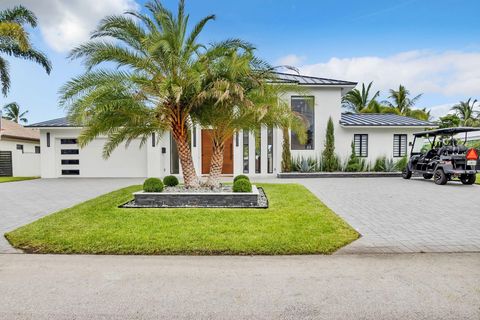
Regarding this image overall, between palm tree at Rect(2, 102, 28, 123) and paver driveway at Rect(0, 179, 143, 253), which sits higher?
palm tree at Rect(2, 102, 28, 123)

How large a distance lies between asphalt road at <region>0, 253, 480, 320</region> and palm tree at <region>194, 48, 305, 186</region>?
392 cm

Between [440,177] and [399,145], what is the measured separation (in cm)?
472

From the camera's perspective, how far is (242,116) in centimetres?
801

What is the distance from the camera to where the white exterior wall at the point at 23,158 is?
62.7 ft

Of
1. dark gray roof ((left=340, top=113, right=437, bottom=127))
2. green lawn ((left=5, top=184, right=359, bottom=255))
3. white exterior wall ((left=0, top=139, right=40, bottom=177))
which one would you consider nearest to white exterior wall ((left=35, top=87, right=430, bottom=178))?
dark gray roof ((left=340, top=113, right=437, bottom=127))

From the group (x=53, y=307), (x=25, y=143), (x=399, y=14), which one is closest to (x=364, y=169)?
(x=399, y=14)

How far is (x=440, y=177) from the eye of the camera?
450 inches

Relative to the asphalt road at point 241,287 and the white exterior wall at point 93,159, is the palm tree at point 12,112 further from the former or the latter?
the asphalt road at point 241,287

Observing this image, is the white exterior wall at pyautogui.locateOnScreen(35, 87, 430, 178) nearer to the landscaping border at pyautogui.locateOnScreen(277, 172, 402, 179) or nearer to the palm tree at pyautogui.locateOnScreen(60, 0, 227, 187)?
the landscaping border at pyautogui.locateOnScreen(277, 172, 402, 179)

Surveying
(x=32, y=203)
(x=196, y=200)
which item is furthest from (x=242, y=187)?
(x=32, y=203)

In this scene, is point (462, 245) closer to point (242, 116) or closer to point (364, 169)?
point (242, 116)

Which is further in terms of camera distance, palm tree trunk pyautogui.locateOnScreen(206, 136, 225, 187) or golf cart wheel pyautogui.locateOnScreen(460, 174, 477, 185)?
golf cart wheel pyautogui.locateOnScreen(460, 174, 477, 185)

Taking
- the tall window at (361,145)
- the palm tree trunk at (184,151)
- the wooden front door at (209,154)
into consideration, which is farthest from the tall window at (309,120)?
the palm tree trunk at (184,151)

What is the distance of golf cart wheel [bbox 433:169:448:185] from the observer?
36.8 feet
